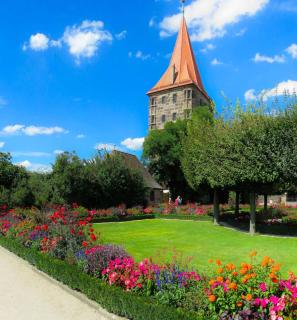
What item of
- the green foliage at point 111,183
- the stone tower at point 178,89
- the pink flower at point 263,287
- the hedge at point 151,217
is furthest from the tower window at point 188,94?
the pink flower at point 263,287

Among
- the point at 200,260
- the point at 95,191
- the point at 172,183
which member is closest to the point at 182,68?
the point at 172,183

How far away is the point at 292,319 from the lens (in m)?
4.88

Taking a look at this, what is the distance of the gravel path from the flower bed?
0.21 meters

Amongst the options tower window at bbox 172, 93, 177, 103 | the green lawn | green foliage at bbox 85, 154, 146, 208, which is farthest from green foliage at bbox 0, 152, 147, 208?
tower window at bbox 172, 93, 177, 103

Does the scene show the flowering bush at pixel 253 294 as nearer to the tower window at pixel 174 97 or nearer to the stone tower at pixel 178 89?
A: the stone tower at pixel 178 89

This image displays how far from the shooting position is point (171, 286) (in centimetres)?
630

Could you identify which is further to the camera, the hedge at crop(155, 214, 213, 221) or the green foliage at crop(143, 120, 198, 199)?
the green foliage at crop(143, 120, 198, 199)

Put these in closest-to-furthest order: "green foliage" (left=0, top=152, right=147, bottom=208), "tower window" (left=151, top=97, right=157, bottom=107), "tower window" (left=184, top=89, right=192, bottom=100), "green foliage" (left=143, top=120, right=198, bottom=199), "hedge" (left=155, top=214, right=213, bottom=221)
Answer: "hedge" (left=155, top=214, right=213, bottom=221), "green foliage" (left=0, top=152, right=147, bottom=208), "green foliage" (left=143, top=120, right=198, bottom=199), "tower window" (left=184, top=89, right=192, bottom=100), "tower window" (left=151, top=97, right=157, bottom=107)

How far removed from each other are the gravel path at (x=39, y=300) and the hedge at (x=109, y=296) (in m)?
0.15

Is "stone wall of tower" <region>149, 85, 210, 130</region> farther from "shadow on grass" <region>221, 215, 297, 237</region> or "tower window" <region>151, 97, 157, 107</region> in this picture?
"shadow on grass" <region>221, 215, 297, 237</region>

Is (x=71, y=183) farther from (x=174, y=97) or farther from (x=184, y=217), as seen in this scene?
(x=174, y=97)

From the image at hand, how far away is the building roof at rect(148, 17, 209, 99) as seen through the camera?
71062mm

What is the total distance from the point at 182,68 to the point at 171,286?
70.0 metres

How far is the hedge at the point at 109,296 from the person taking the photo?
18.4ft
